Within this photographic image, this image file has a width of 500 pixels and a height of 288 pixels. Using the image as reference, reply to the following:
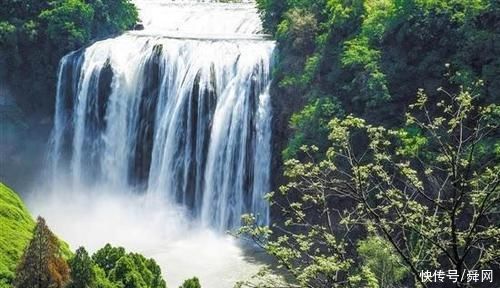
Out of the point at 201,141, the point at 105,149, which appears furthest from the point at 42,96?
the point at 201,141

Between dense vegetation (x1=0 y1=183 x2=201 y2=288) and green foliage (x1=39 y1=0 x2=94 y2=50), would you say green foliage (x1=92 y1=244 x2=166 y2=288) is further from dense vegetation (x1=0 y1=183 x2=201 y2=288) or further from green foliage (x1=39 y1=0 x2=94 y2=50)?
green foliage (x1=39 y1=0 x2=94 y2=50)

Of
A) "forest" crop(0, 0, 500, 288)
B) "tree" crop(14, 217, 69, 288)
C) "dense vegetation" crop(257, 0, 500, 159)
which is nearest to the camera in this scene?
"tree" crop(14, 217, 69, 288)

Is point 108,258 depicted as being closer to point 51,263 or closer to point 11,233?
point 11,233

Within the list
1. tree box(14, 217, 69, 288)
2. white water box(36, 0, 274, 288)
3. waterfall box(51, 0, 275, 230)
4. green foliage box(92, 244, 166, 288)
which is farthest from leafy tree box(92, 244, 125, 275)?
waterfall box(51, 0, 275, 230)

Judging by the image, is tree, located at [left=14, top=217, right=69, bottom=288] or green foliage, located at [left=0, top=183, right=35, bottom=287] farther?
green foliage, located at [left=0, top=183, right=35, bottom=287]

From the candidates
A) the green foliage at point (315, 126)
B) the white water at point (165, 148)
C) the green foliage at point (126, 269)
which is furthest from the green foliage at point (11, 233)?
the green foliage at point (315, 126)

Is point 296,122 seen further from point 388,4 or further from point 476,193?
point 476,193

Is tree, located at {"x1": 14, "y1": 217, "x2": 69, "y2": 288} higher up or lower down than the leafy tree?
higher up
